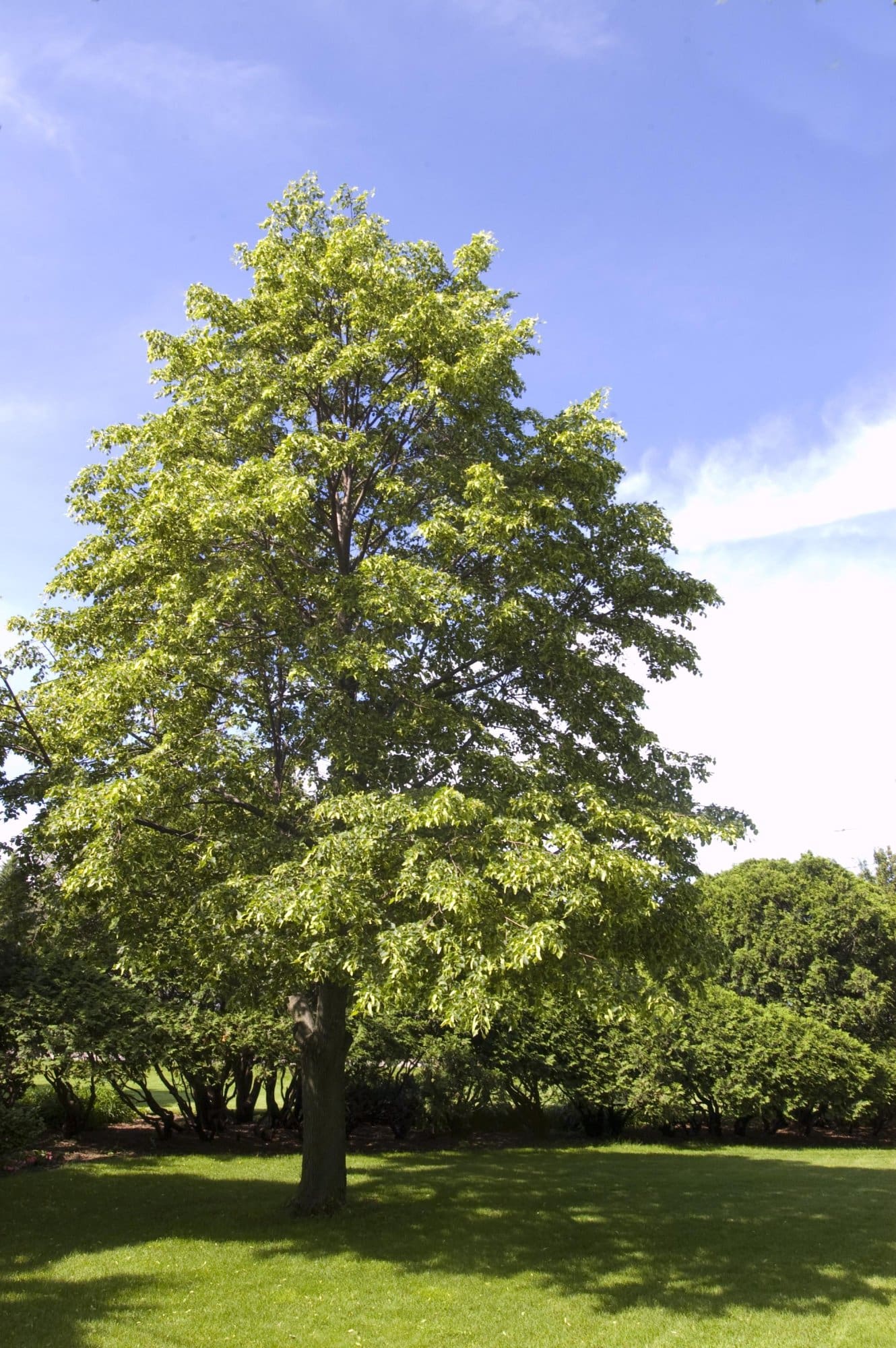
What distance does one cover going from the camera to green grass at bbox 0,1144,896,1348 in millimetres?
7754

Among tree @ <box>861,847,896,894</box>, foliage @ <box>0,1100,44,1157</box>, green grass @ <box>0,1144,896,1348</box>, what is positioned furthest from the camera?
tree @ <box>861,847,896,894</box>

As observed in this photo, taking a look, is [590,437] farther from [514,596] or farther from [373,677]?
[373,677]

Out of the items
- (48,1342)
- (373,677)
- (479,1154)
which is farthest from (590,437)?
(479,1154)

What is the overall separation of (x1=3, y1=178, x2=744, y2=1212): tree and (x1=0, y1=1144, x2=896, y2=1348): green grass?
183 cm

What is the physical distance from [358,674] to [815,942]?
733 inches

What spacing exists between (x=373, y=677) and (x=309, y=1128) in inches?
244

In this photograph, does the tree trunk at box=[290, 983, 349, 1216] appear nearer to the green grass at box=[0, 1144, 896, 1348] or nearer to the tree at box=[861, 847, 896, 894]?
the green grass at box=[0, 1144, 896, 1348]

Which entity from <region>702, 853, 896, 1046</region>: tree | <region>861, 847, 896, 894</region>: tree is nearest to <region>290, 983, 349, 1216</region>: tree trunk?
<region>702, 853, 896, 1046</region>: tree

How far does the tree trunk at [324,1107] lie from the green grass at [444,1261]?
1.22 feet

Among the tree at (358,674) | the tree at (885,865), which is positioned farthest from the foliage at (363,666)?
the tree at (885,865)

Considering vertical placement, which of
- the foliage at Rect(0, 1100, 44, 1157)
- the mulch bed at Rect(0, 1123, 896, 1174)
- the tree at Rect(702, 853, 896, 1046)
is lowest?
the mulch bed at Rect(0, 1123, 896, 1174)

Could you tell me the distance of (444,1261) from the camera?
9742 millimetres

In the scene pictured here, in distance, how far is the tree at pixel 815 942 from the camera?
73.2 ft

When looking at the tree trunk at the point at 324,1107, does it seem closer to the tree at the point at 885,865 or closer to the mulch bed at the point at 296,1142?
the mulch bed at the point at 296,1142
